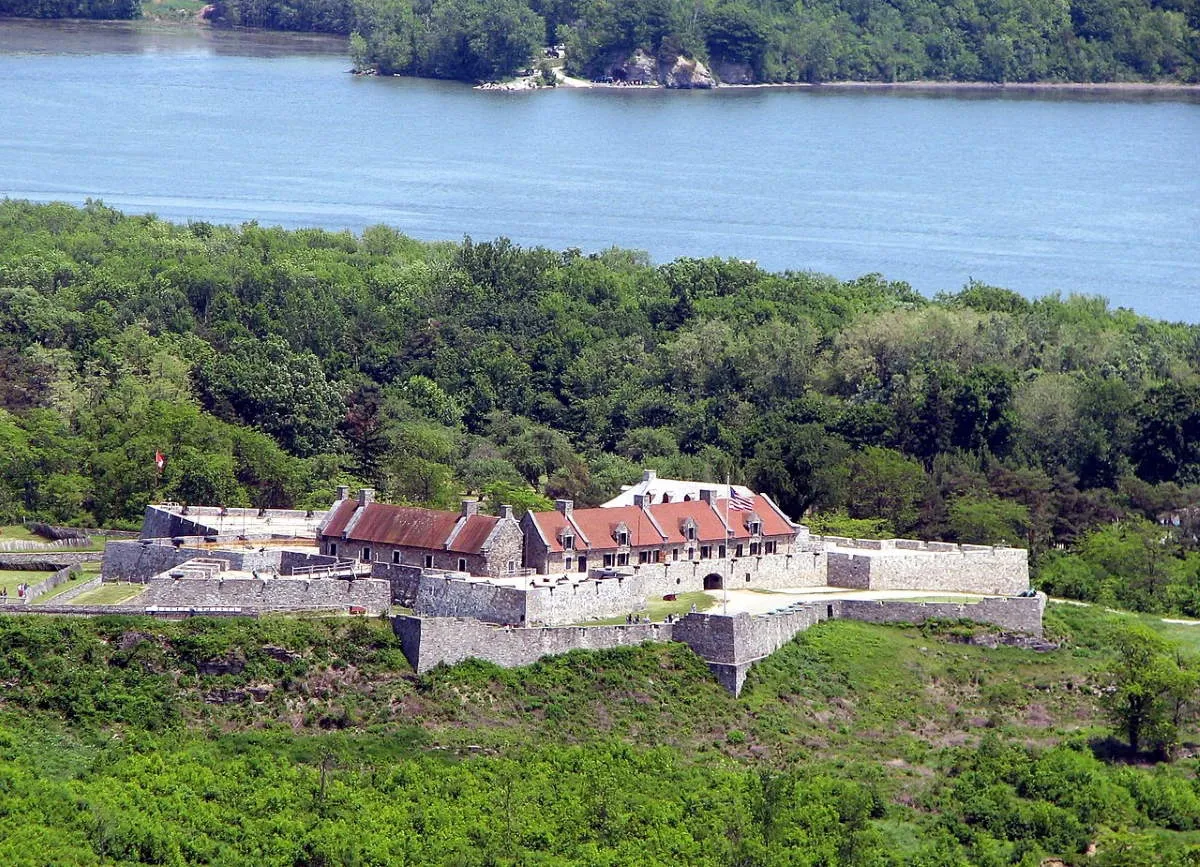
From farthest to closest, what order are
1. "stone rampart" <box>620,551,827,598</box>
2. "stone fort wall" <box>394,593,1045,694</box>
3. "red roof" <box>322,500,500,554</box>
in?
"stone rampart" <box>620,551,827,598</box>
"red roof" <box>322,500,500,554</box>
"stone fort wall" <box>394,593,1045,694</box>

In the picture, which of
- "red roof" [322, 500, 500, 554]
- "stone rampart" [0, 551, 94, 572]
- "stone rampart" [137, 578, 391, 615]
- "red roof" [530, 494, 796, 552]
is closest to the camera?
"stone rampart" [137, 578, 391, 615]

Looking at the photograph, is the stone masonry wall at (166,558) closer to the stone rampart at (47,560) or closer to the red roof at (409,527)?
the red roof at (409,527)

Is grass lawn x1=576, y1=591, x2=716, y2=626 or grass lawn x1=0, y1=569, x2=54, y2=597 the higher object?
grass lawn x1=576, y1=591, x2=716, y2=626

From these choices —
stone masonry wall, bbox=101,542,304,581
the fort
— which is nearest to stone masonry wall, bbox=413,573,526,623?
the fort

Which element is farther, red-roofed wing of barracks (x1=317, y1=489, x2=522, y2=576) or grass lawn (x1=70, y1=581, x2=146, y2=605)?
red-roofed wing of barracks (x1=317, y1=489, x2=522, y2=576)

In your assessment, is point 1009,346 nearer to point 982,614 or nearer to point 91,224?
point 982,614

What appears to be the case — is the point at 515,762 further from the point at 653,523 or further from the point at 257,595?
the point at 653,523

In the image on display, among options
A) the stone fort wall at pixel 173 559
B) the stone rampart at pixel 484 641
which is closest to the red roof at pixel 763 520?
the stone rampart at pixel 484 641

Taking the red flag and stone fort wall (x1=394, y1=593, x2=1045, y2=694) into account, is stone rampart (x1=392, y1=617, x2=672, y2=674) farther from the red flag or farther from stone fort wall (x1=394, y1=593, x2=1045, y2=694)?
the red flag
